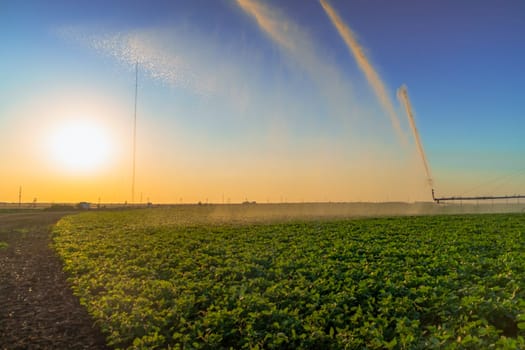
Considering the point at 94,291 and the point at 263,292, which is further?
the point at 94,291

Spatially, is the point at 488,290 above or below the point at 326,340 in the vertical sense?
above

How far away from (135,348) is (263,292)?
176 inches

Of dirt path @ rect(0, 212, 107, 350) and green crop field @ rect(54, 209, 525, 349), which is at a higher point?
green crop field @ rect(54, 209, 525, 349)

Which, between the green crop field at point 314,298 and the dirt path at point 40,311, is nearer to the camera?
the green crop field at point 314,298

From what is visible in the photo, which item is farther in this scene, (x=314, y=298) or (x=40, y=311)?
(x=40, y=311)

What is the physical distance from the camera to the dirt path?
995cm

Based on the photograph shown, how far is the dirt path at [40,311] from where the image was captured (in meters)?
9.95

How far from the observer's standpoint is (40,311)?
12344 mm

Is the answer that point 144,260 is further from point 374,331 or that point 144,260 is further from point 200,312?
point 374,331

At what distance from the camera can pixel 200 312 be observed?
441 inches

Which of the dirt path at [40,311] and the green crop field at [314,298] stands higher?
the green crop field at [314,298]

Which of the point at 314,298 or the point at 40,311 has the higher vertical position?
the point at 314,298

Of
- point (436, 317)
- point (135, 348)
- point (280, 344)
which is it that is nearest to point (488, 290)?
point (436, 317)

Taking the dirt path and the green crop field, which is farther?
the dirt path
